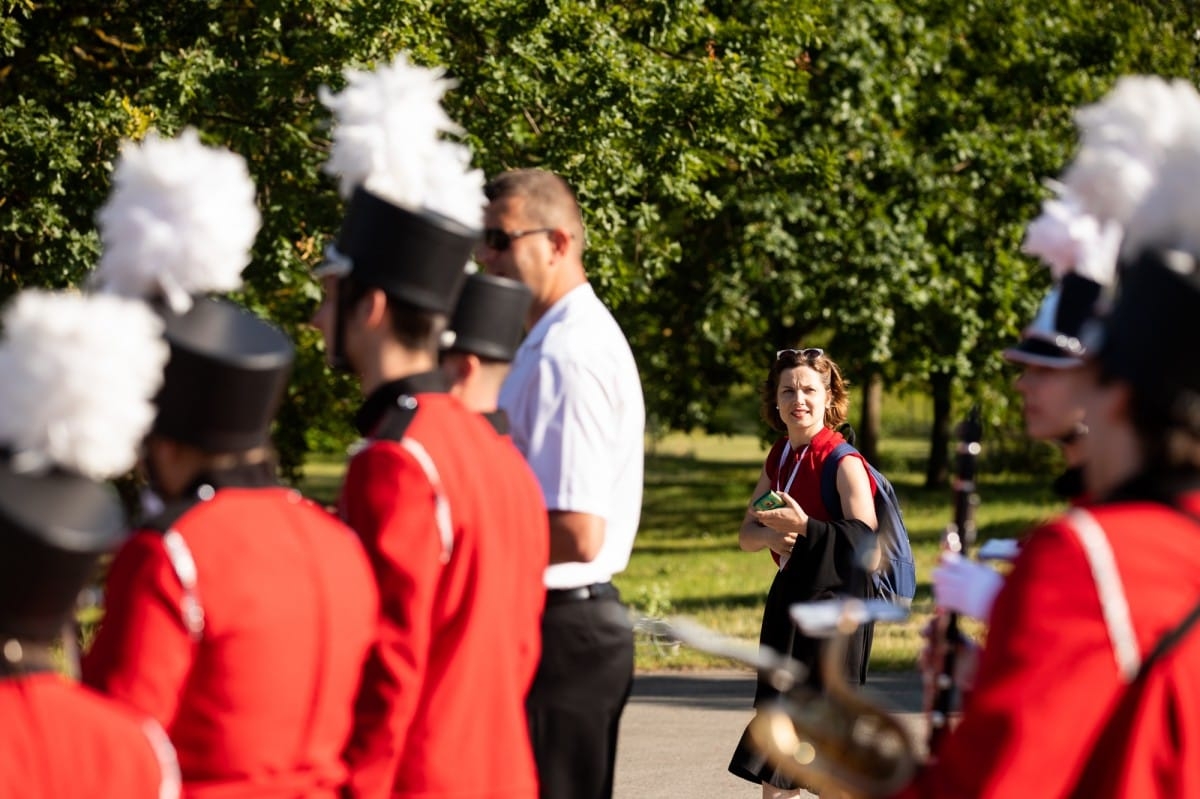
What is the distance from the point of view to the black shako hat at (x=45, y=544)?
8.38 feet

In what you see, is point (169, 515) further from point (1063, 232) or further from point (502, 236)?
point (502, 236)

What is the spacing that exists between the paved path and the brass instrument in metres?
5.34

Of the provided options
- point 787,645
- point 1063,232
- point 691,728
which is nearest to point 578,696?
point 1063,232

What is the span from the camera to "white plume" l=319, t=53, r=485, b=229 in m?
3.85

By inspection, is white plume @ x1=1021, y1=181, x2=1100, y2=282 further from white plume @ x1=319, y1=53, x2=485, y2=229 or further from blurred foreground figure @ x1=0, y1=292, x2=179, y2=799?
blurred foreground figure @ x1=0, y1=292, x2=179, y2=799

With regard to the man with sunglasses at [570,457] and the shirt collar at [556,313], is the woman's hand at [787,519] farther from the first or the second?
the shirt collar at [556,313]

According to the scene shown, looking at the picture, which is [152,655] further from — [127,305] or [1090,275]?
[1090,275]

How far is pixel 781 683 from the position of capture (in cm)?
324

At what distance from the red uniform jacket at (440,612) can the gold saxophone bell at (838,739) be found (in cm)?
65

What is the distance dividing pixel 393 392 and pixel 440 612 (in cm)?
49

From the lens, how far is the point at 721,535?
27438mm

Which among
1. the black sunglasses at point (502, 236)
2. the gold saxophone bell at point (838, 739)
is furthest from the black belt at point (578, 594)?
the gold saxophone bell at point (838, 739)

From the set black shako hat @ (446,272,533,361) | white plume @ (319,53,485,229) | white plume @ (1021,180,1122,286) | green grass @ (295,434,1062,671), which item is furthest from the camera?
green grass @ (295,434,1062,671)

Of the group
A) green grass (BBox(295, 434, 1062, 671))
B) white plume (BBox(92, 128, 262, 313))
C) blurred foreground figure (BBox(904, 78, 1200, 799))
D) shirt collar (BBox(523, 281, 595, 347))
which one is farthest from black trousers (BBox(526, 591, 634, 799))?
green grass (BBox(295, 434, 1062, 671))
